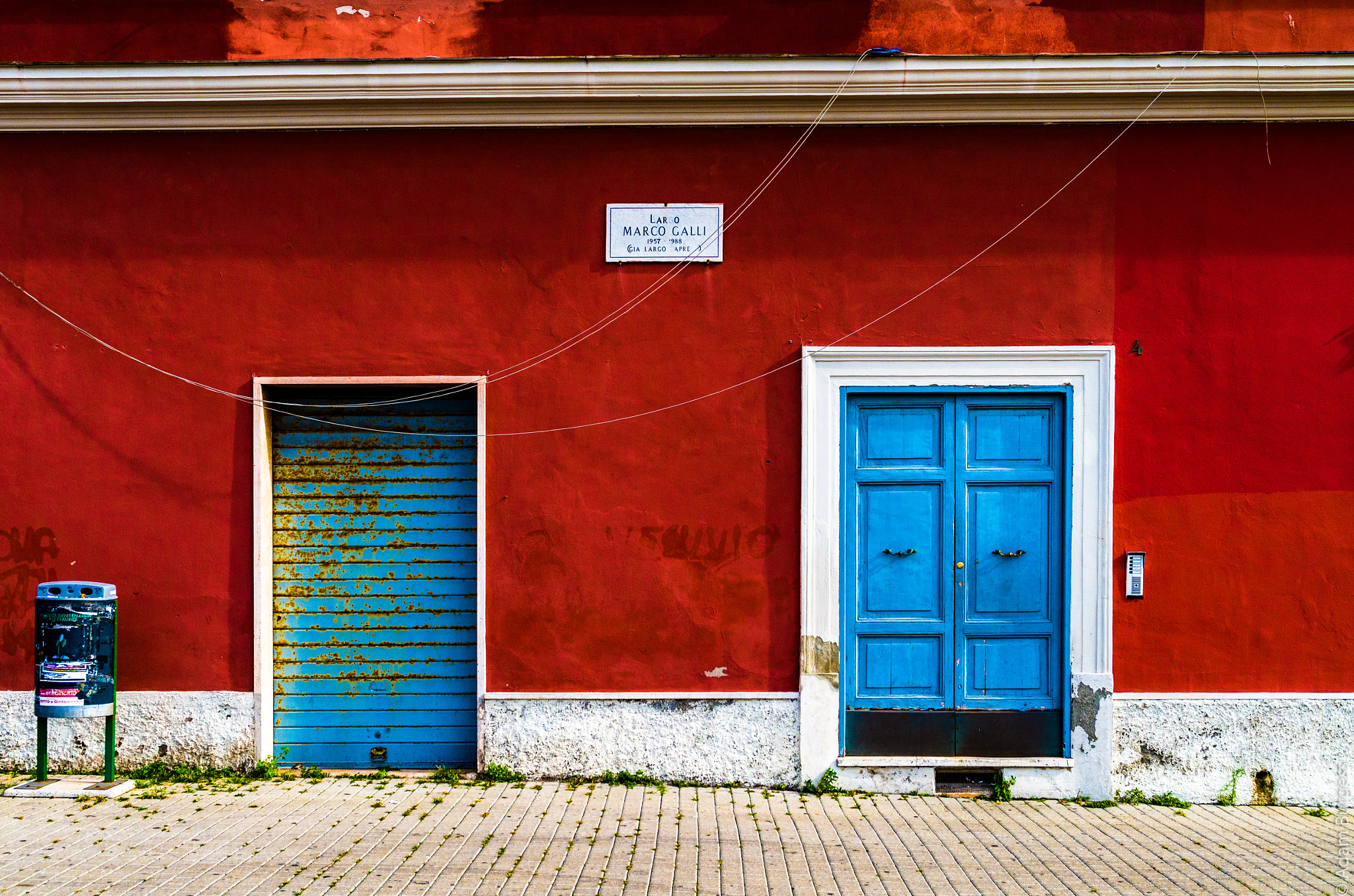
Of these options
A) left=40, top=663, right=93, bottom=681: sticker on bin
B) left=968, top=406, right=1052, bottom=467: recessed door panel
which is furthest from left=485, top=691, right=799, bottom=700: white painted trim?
left=40, top=663, right=93, bottom=681: sticker on bin

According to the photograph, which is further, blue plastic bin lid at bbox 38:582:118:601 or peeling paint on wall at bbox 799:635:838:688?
peeling paint on wall at bbox 799:635:838:688

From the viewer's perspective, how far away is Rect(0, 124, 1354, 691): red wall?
20.3ft

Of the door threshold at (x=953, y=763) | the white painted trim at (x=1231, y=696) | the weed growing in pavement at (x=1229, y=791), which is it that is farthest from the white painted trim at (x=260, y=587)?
the weed growing in pavement at (x=1229, y=791)

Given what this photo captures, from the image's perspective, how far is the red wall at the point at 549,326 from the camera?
6.19m

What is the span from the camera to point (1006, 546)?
20.4 feet

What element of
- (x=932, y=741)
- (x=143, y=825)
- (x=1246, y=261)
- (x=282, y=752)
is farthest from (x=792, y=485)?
(x=143, y=825)

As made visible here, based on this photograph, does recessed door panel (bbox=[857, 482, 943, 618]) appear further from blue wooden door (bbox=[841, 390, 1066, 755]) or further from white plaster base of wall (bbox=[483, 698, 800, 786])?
white plaster base of wall (bbox=[483, 698, 800, 786])

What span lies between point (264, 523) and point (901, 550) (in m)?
4.18

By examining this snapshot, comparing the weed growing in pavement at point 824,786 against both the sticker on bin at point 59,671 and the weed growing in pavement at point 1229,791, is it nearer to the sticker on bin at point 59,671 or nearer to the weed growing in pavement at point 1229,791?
the weed growing in pavement at point 1229,791

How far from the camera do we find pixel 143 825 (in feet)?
17.3

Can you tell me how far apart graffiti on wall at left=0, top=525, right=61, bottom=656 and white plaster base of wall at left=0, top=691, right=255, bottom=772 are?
0.38 m

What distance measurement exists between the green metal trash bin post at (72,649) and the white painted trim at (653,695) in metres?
2.35

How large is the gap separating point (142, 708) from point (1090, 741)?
242 inches

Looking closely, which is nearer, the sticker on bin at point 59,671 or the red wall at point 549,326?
the sticker on bin at point 59,671
